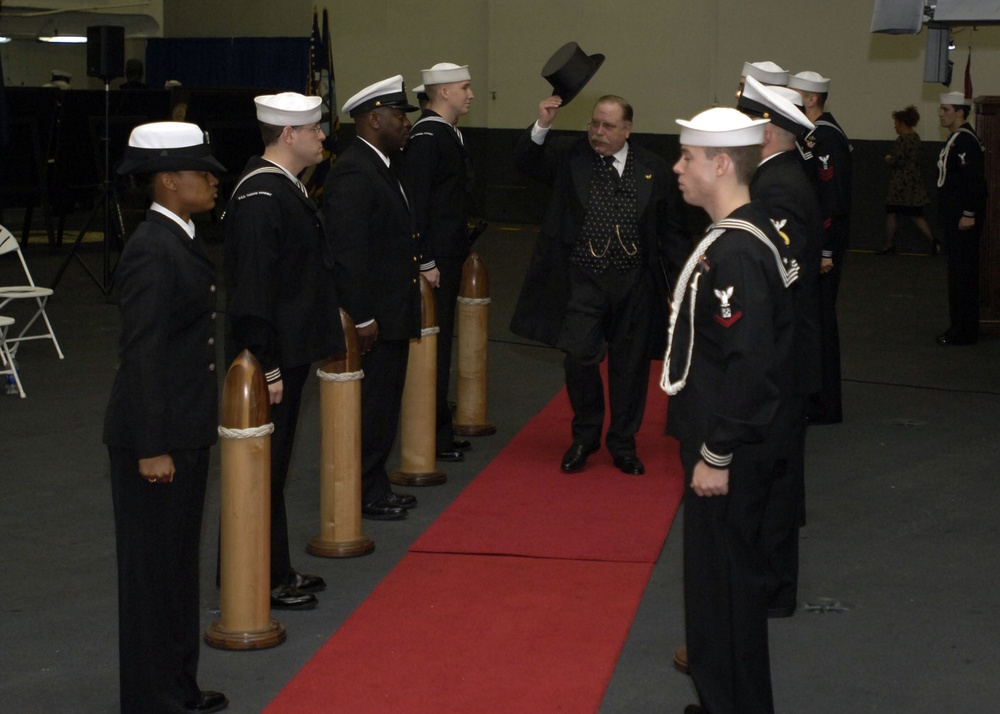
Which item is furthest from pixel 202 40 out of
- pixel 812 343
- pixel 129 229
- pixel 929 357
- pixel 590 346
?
pixel 812 343

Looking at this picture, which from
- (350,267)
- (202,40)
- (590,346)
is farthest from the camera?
(202,40)

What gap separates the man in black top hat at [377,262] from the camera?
532 cm

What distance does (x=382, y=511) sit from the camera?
5641 millimetres

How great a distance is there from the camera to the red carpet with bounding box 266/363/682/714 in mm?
3943

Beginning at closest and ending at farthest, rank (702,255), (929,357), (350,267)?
(702,255) → (350,267) → (929,357)

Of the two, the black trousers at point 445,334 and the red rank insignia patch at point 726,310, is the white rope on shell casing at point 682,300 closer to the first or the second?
the red rank insignia patch at point 726,310

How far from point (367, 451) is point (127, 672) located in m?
2.12

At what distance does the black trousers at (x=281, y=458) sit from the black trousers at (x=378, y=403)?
0.89 meters

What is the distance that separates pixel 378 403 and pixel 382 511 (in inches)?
18.4

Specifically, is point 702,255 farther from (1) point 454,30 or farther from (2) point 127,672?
(1) point 454,30

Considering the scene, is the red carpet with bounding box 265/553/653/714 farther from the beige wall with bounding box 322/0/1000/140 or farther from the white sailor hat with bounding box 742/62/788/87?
the beige wall with bounding box 322/0/1000/140

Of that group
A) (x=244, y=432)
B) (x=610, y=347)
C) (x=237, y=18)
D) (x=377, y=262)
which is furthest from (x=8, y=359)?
(x=237, y=18)

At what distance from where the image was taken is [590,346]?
6.18 m

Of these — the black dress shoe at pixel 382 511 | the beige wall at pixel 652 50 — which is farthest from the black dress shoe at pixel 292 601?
the beige wall at pixel 652 50
